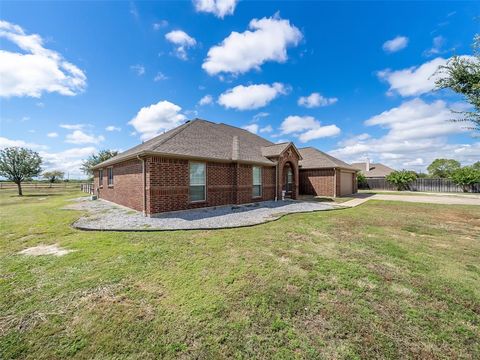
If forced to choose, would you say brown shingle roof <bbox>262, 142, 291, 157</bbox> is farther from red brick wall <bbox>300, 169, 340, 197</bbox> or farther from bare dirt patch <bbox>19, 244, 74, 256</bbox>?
bare dirt patch <bbox>19, 244, 74, 256</bbox>

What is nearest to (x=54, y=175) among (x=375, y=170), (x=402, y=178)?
(x=402, y=178)

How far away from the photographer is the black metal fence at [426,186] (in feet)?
88.8

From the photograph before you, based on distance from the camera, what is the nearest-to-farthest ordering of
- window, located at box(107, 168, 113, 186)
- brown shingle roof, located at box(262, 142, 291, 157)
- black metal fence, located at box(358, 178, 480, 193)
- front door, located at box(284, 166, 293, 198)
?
window, located at box(107, 168, 113, 186) → brown shingle roof, located at box(262, 142, 291, 157) → front door, located at box(284, 166, 293, 198) → black metal fence, located at box(358, 178, 480, 193)

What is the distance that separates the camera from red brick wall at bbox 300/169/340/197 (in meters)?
19.8

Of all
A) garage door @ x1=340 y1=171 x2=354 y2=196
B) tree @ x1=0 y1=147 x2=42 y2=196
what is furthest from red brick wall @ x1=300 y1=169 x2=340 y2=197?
tree @ x1=0 y1=147 x2=42 y2=196

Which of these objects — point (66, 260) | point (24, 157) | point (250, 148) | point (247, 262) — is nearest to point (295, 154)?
point (250, 148)

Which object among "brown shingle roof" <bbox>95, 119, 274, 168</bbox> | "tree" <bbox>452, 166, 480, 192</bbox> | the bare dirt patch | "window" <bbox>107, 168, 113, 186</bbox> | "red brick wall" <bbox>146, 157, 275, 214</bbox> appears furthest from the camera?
"tree" <bbox>452, 166, 480, 192</bbox>

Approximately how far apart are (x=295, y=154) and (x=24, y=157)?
117 feet

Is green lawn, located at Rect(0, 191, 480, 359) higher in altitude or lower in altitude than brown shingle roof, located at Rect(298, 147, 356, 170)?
lower

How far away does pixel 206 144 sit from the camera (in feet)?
40.6

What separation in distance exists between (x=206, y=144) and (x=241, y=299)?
10.2 meters

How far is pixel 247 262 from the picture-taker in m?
4.59

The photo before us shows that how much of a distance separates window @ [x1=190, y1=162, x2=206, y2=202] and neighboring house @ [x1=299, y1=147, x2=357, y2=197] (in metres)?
13.3

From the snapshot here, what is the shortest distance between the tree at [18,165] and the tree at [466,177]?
185 feet
